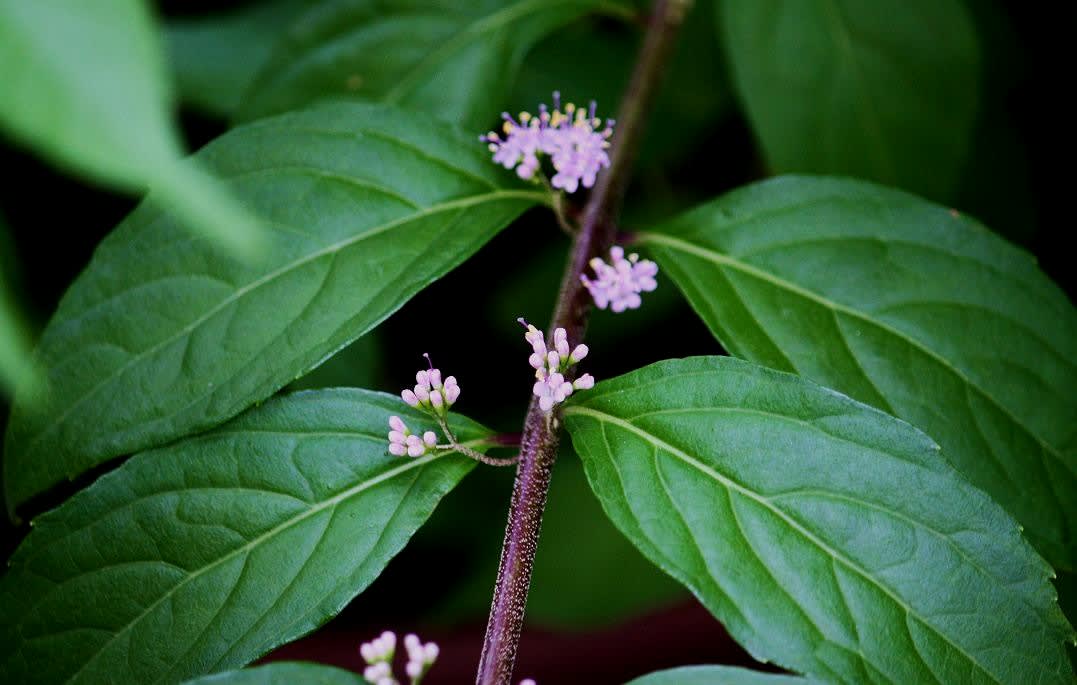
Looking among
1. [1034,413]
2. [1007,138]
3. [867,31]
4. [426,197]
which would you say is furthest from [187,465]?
[1007,138]

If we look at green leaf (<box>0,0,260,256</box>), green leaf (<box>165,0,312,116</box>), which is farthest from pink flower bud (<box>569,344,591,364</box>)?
green leaf (<box>165,0,312,116</box>)

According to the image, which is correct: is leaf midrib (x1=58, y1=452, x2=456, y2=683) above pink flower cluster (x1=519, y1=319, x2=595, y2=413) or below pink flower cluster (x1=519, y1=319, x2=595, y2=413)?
below

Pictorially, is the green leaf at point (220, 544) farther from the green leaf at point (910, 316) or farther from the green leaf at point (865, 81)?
the green leaf at point (865, 81)

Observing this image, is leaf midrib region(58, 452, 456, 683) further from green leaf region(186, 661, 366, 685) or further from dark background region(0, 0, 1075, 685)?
dark background region(0, 0, 1075, 685)

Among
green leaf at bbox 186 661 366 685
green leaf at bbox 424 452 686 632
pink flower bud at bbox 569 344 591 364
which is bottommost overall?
green leaf at bbox 186 661 366 685

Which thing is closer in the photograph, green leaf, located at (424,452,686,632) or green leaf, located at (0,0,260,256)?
green leaf, located at (0,0,260,256)

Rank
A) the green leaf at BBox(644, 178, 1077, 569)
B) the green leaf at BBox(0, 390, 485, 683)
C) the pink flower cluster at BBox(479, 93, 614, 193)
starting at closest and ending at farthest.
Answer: the green leaf at BBox(0, 390, 485, 683)
the green leaf at BBox(644, 178, 1077, 569)
the pink flower cluster at BBox(479, 93, 614, 193)

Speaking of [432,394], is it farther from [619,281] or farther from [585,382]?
[619,281]
